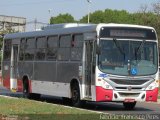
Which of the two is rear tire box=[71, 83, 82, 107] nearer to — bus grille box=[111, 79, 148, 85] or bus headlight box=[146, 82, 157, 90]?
bus grille box=[111, 79, 148, 85]

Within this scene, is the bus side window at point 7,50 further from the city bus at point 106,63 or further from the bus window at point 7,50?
the city bus at point 106,63

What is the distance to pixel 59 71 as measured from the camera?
22641 millimetres

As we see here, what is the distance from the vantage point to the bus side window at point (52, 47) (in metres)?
23.2

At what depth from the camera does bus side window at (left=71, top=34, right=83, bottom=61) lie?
2102 centimetres

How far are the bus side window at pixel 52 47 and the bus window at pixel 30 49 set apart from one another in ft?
5.60

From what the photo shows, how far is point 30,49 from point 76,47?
487cm

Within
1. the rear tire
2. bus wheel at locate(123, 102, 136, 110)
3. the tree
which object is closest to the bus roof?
the rear tire

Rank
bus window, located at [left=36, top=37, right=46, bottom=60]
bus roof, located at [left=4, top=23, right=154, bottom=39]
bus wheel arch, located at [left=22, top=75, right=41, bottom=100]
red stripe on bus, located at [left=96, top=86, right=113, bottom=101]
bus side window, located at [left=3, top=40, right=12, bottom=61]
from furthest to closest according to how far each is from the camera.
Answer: bus side window, located at [left=3, top=40, right=12, bottom=61] → bus wheel arch, located at [left=22, top=75, right=41, bottom=100] → bus window, located at [left=36, top=37, right=46, bottom=60] → bus roof, located at [left=4, top=23, right=154, bottom=39] → red stripe on bus, located at [left=96, top=86, right=113, bottom=101]

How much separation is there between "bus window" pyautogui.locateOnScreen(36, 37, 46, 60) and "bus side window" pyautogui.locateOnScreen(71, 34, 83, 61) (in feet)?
9.28

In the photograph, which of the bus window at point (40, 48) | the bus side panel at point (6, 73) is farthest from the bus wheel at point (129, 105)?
the bus side panel at point (6, 73)

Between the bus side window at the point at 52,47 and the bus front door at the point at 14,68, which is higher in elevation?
the bus side window at the point at 52,47

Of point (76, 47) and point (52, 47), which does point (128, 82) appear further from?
point (52, 47)

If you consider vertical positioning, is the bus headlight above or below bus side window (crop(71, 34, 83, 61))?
below

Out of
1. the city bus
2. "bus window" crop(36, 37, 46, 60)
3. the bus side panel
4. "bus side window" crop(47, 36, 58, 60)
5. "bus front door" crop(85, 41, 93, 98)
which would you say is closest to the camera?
the city bus
